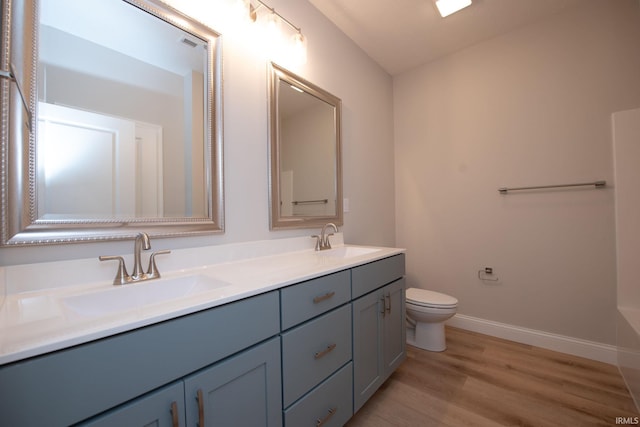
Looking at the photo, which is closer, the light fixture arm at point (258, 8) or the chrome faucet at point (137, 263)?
the chrome faucet at point (137, 263)

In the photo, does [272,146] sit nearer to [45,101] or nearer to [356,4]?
[45,101]

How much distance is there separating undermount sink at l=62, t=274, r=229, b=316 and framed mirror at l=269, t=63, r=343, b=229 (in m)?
0.58

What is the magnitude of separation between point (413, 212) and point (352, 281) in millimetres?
1627

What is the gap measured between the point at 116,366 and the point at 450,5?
2.55 metres

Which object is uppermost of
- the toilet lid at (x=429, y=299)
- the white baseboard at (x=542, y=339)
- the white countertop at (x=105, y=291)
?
the white countertop at (x=105, y=291)

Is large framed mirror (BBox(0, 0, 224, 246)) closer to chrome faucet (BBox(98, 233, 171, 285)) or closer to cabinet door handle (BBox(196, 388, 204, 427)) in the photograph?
chrome faucet (BBox(98, 233, 171, 285))

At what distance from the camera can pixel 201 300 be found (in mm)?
722

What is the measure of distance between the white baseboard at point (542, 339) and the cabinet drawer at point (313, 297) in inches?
67.8

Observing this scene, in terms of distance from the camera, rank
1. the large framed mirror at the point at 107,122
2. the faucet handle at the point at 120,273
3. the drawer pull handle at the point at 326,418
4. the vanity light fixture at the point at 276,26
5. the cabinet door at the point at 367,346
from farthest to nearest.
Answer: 1. the vanity light fixture at the point at 276,26
2. the cabinet door at the point at 367,346
3. the drawer pull handle at the point at 326,418
4. the faucet handle at the point at 120,273
5. the large framed mirror at the point at 107,122

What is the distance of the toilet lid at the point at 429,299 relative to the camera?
6.12 ft

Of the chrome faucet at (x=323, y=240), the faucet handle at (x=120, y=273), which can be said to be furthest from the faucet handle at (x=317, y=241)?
the faucet handle at (x=120, y=273)

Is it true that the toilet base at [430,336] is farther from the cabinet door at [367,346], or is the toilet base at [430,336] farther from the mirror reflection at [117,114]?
the mirror reflection at [117,114]

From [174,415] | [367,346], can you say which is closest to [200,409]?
[174,415]

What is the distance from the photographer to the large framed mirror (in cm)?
80
